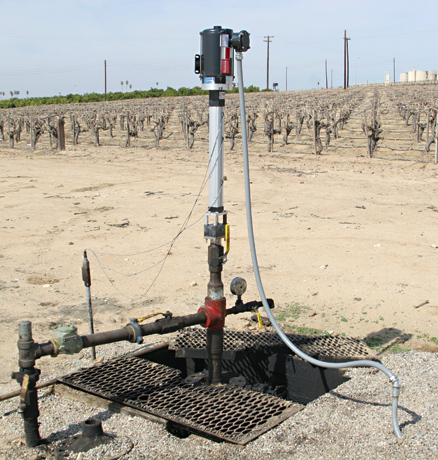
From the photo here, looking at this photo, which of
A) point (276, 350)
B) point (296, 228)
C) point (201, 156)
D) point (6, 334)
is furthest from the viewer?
point (201, 156)

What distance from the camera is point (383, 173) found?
16953 mm

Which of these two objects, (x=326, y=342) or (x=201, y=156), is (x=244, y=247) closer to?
(x=326, y=342)

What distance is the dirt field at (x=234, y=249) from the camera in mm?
5859

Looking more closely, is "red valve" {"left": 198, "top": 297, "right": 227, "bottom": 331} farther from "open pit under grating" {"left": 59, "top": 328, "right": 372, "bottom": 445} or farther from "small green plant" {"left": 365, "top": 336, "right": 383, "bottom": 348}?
"small green plant" {"left": 365, "top": 336, "right": 383, "bottom": 348}

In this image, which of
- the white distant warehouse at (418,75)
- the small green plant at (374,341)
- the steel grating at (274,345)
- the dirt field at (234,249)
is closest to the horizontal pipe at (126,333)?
the steel grating at (274,345)

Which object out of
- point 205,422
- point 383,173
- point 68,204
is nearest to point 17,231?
point 68,204

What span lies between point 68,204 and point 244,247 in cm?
531

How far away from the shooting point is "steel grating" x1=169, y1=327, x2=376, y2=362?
466 centimetres

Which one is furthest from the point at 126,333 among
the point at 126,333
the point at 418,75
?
the point at 418,75

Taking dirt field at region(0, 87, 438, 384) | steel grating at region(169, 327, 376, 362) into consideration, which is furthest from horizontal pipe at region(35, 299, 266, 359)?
dirt field at region(0, 87, 438, 384)

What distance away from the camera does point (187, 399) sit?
13.0 feet

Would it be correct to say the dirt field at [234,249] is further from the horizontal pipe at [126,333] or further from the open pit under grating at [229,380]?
the horizontal pipe at [126,333]

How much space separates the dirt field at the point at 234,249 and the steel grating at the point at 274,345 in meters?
0.42

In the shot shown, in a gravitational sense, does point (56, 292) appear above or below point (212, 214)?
below
